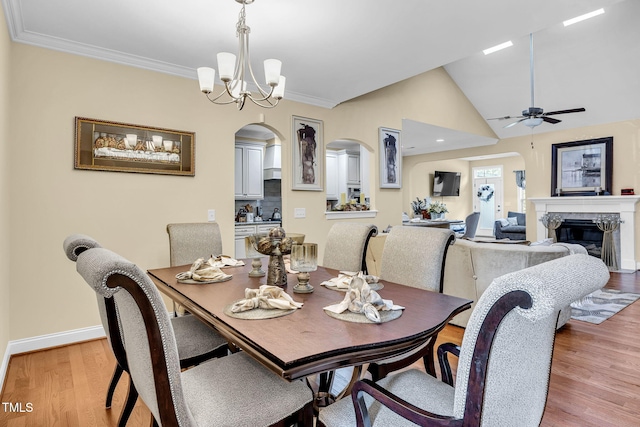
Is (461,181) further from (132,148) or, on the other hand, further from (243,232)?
(132,148)

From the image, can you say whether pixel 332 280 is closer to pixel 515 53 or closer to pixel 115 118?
pixel 115 118

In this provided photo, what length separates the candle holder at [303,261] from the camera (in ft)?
5.34

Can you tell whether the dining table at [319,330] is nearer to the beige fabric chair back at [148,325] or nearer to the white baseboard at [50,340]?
the beige fabric chair back at [148,325]

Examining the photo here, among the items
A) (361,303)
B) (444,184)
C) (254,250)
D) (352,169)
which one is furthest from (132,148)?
(444,184)

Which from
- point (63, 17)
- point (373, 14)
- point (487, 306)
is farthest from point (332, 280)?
point (63, 17)

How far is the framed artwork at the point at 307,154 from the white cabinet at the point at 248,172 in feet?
6.55

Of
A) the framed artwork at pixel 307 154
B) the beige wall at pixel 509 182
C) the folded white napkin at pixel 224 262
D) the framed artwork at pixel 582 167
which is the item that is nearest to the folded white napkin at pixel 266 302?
the folded white napkin at pixel 224 262

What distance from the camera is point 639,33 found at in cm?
480

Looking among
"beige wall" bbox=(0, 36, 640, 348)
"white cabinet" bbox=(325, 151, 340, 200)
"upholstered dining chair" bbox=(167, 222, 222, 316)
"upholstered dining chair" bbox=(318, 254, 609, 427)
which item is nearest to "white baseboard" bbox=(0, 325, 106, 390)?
"beige wall" bbox=(0, 36, 640, 348)

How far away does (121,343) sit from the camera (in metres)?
1.47

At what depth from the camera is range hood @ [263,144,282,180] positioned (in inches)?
241

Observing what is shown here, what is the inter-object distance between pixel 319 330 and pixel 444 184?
10388 millimetres

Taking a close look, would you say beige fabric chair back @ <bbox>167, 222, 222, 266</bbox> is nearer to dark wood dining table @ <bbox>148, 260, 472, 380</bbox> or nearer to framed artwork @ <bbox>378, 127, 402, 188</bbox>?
dark wood dining table @ <bbox>148, 260, 472, 380</bbox>

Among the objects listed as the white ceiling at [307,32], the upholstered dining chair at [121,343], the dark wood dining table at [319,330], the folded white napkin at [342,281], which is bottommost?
the upholstered dining chair at [121,343]
